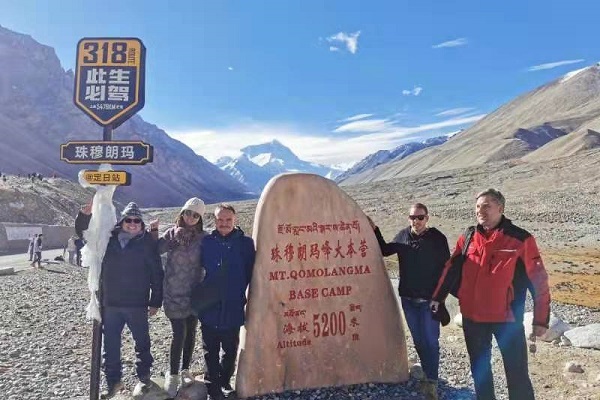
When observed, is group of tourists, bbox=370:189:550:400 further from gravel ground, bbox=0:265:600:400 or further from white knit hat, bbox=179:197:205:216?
white knit hat, bbox=179:197:205:216

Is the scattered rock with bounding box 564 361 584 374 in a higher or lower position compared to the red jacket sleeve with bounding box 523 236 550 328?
lower

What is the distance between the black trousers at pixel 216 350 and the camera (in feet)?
21.5

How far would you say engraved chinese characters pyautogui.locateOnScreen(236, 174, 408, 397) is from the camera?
6.97 m

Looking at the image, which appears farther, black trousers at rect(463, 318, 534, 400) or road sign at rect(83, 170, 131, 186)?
road sign at rect(83, 170, 131, 186)

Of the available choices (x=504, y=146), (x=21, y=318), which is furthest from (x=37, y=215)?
(x=504, y=146)

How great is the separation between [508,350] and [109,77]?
19.8 feet

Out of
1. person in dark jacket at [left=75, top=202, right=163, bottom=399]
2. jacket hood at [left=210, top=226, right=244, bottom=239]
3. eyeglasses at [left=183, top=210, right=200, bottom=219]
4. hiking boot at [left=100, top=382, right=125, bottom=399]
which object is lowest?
hiking boot at [left=100, top=382, right=125, bottom=399]

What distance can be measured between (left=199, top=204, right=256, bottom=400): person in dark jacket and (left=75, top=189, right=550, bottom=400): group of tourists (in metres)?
0.01

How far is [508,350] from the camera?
5609 mm

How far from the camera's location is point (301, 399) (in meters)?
6.81

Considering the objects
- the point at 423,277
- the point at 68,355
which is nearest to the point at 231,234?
the point at 423,277

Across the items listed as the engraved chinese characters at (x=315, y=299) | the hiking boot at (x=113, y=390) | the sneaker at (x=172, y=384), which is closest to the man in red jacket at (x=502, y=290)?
the engraved chinese characters at (x=315, y=299)

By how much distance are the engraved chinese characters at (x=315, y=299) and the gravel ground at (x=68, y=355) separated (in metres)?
0.30

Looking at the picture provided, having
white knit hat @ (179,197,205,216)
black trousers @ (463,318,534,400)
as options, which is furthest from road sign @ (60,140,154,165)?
black trousers @ (463,318,534,400)
